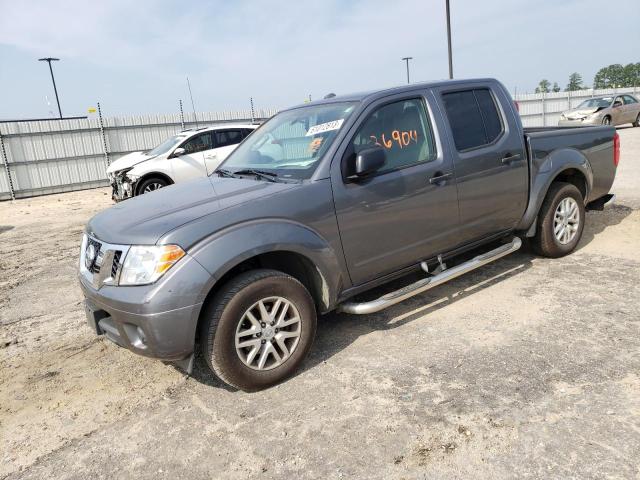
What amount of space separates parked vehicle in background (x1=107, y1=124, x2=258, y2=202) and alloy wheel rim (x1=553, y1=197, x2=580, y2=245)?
274 inches

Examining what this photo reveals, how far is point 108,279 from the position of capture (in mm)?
2953

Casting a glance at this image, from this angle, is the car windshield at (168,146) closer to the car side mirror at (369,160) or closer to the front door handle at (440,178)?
the front door handle at (440,178)

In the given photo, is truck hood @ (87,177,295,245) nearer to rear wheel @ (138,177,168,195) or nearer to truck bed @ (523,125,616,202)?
truck bed @ (523,125,616,202)

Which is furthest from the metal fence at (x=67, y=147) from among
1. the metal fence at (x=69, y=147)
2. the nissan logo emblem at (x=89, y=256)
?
the nissan logo emblem at (x=89, y=256)

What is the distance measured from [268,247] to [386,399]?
1140mm

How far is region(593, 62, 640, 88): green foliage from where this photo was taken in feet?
342

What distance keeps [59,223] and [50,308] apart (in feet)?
19.6

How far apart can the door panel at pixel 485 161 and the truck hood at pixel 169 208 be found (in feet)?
5.17

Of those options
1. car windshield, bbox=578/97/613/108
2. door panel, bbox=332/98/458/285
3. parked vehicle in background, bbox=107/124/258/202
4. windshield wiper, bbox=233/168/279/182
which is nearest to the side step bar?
door panel, bbox=332/98/458/285

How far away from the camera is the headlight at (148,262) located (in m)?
2.77

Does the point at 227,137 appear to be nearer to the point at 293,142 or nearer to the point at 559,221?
the point at 293,142

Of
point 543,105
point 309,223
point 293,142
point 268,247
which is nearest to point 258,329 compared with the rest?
point 268,247

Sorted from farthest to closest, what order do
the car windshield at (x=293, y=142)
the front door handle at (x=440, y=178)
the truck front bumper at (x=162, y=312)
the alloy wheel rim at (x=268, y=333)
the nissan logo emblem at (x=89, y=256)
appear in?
the front door handle at (x=440, y=178)
the car windshield at (x=293, y=142)
the nissan logo emblem at (x=89, y=256)
the alloy wheel rim at (x=268, y=333)
the truck front bumper at (x=162, y=312)

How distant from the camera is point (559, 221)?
16.4 ft
